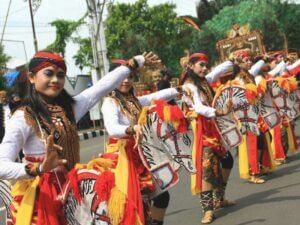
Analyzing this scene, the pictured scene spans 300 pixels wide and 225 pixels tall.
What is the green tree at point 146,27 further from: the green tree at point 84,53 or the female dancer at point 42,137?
the female dancer at point 42,137

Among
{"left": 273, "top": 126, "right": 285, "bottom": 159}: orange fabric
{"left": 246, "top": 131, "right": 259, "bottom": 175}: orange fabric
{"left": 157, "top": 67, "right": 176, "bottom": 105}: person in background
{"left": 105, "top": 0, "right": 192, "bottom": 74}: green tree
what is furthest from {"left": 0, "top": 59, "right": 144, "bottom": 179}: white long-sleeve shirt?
{"left": 105, "top": 0, "right": 192, "bottom": 74}: green tree

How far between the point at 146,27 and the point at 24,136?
→ 35.6 metres

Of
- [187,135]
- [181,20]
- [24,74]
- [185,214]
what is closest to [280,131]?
[185,214]

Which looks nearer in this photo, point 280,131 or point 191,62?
point 191,62

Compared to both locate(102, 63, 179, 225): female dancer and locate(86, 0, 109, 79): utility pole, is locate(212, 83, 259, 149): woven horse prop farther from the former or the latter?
locate(86, 0, 109, 79): utility pole

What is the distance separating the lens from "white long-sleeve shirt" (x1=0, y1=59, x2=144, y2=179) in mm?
2875

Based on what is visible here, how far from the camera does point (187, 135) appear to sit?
4.39 m

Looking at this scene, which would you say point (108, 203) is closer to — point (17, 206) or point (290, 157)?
point (17, 206)

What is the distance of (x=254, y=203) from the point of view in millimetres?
6012

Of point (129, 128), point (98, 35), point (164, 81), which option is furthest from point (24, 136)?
point (98, 35)

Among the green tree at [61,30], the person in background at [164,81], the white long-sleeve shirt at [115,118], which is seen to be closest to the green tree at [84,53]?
the green tree at [61,30]

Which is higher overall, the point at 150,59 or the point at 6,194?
the point at 150,59

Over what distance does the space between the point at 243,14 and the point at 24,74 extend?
37.9 m

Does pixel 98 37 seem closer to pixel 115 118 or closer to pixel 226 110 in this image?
pixel 226 110
